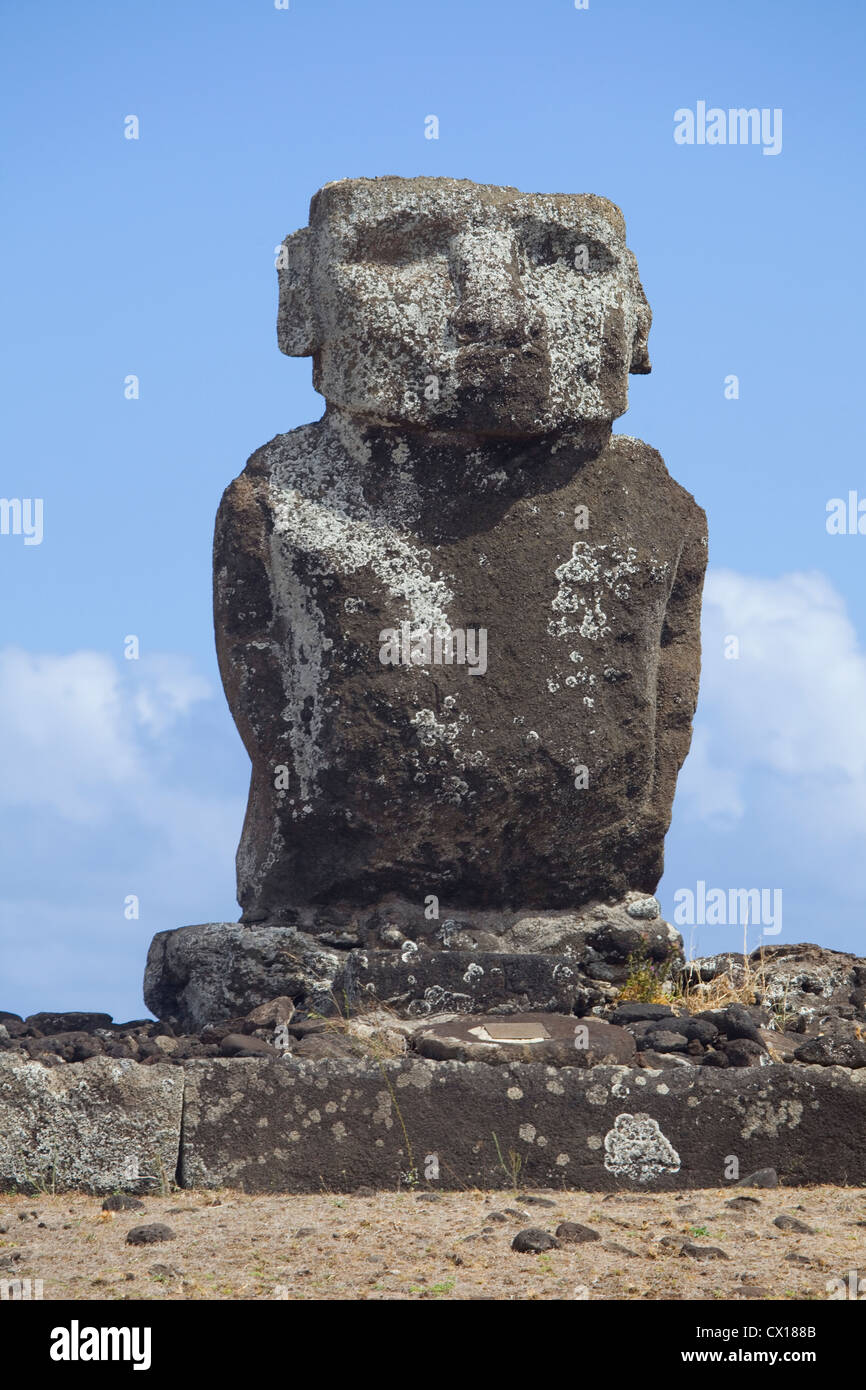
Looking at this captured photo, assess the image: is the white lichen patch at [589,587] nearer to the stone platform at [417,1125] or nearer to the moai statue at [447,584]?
the moai statue at [447,584]

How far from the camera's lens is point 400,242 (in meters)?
8.42

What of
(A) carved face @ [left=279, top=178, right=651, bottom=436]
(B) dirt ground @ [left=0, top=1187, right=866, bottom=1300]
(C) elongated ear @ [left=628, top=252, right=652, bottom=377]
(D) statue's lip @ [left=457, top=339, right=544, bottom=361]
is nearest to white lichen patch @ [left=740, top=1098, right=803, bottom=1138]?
(B) dirt ground @ [left=0, top=1187, right=866, bottom=1300]

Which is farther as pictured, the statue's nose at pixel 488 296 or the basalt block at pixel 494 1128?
the statue's nose at pixel 488 296

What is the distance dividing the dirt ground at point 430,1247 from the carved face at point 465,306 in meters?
4.15

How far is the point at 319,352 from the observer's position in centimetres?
870

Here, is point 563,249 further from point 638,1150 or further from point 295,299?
point 638,1150

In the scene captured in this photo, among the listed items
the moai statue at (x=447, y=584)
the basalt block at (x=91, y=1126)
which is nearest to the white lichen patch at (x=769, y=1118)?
the basalt block at (x=91, y=1126)

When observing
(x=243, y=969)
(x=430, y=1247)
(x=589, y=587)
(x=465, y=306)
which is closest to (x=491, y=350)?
(x=465, y=306)

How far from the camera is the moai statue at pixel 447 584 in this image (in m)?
8.21

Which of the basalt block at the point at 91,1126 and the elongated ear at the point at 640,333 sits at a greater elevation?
the elongated ear at the point at 640,333

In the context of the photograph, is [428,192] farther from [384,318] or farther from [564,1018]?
[564,1018]

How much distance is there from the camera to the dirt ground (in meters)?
4.31
